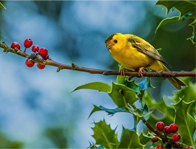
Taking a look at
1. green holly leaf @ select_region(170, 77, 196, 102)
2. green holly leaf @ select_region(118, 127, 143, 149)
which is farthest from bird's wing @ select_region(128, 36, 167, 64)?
green holly leaf @ select_region(118, 127, 143, 149)

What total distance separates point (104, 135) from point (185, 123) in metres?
0.53

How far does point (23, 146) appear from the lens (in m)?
5.30

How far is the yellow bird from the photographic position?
137 inches

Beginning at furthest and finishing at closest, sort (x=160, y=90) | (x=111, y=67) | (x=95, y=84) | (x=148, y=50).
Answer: (x=111, y=67) → (x=160, y=90) → (x=148, y=50) → (x=95, y=84)

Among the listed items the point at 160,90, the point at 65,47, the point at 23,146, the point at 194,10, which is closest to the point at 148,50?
the point at 194,10

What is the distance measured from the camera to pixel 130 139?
2.23 m

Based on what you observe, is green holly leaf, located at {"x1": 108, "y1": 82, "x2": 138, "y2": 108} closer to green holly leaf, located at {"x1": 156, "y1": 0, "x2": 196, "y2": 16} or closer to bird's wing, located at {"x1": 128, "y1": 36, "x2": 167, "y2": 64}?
green holly leaf, located at {"x1": 156, "y1": 0, "x2": 196, "y2": 16}

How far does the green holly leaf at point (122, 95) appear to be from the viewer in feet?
7.46

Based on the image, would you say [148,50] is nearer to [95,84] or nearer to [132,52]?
[132,52]

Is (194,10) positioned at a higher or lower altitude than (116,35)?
lower

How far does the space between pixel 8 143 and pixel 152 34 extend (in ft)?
13.6

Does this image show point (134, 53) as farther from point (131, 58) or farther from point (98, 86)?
point (98, 86)

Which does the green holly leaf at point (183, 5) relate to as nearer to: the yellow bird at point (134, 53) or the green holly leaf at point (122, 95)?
the green holly leaf at point (122, 95)

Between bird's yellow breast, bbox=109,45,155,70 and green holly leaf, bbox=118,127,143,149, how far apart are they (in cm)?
125
